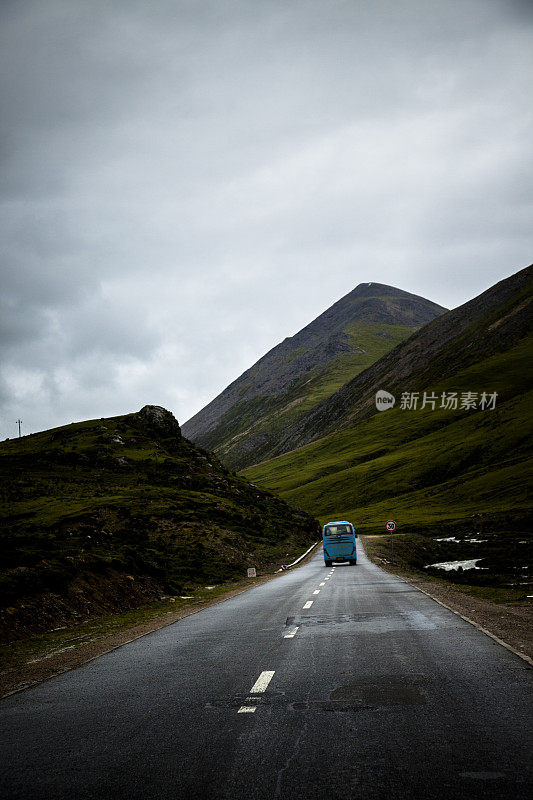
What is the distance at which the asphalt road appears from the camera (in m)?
5.32

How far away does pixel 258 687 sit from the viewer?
8.65m

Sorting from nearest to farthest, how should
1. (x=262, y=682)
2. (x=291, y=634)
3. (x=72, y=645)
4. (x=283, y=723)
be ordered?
(x=283, y=723)
(x=262, y=682)
(x=291, y=634)
(x=72, y=645)

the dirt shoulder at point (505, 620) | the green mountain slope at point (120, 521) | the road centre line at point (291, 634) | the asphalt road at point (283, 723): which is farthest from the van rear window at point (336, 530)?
the asphalt road at point (283, 723)

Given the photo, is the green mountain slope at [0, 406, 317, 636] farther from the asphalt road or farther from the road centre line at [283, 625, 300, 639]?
the asphalt road

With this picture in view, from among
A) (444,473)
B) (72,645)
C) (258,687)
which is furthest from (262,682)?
(444,473)

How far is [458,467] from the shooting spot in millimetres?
139750

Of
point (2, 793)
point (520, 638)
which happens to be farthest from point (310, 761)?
point (520, 638)

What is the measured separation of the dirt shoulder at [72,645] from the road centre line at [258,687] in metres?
4.16

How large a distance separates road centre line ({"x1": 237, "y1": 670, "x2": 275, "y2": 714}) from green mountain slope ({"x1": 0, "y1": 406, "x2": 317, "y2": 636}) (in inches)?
461

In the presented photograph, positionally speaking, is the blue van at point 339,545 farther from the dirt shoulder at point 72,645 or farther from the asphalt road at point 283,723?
the asphalt road at point 283,723

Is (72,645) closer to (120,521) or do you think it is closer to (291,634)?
(291,634)

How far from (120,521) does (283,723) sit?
4592 cm

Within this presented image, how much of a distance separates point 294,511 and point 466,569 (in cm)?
4332

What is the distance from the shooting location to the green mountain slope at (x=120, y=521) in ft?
75.4
